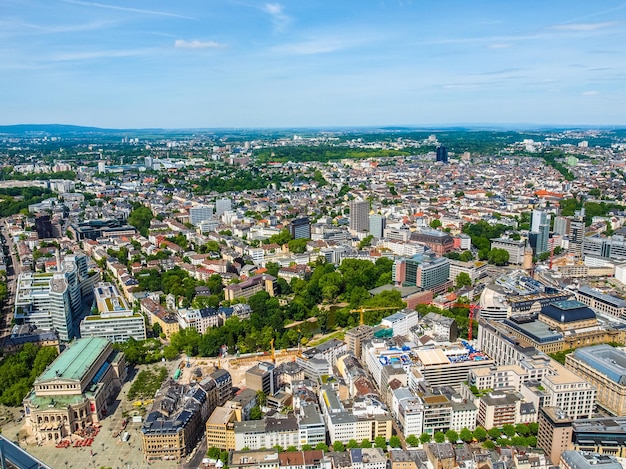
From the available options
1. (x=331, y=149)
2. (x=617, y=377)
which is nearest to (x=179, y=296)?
(x=617, y=377)

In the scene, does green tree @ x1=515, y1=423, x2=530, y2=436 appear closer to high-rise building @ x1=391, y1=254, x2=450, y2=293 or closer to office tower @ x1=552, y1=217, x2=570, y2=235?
high-rise building @ x1=391, y1=254, x2=450, y2=293

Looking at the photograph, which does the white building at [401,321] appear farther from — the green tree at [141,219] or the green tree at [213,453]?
the green tree at [141,219]

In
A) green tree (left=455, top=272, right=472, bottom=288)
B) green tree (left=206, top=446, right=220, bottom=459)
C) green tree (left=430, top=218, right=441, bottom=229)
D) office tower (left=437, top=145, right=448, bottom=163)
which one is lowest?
green tree (left=206, top=446, right=220, bottom=459)

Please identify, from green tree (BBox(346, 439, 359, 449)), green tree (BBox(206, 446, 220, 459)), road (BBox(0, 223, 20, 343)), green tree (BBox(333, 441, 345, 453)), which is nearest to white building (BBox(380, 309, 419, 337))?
green tree (BBox(346, 439, 359, 449))

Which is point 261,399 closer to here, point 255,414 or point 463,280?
point 255,414

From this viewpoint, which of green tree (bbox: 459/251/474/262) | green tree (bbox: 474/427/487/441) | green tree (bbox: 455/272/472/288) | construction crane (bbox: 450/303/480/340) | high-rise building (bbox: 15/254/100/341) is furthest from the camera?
green tree (bbox: 459/251/474/262)

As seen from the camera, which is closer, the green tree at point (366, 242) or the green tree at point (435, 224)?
the green tree at point (366, 242)

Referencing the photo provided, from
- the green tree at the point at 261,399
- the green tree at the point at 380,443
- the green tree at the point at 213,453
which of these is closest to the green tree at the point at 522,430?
the green tree at the point at 380,443

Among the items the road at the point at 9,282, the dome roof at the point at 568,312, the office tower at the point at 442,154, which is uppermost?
the office tower at the point at 442,154
